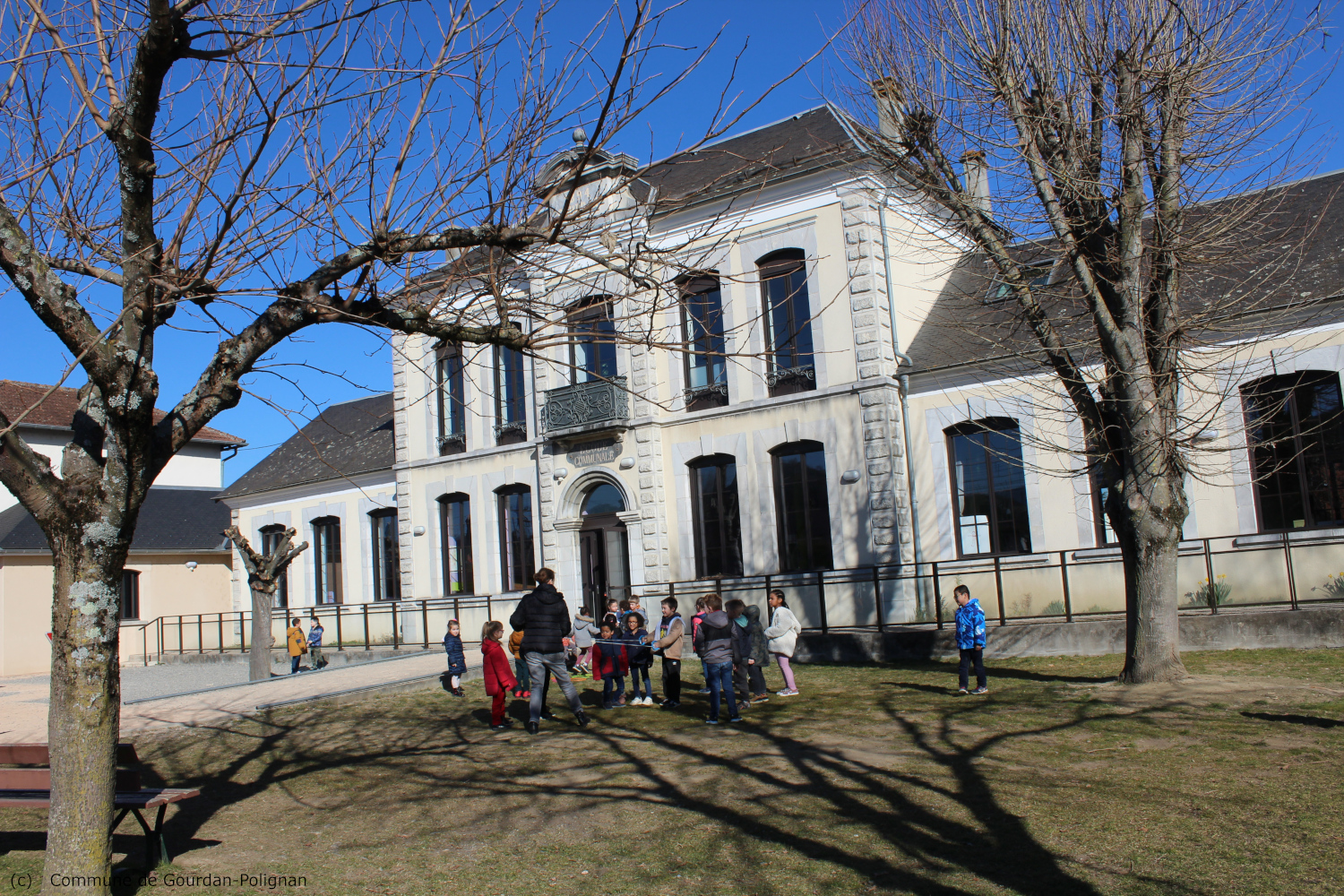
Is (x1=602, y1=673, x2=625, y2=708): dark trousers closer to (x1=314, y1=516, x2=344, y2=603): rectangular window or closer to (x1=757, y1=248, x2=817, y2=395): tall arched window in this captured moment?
(x1=757, y1=248, x2=817, y2=395): tall arched window

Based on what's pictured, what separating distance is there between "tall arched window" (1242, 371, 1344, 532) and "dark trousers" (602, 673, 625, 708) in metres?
9.63

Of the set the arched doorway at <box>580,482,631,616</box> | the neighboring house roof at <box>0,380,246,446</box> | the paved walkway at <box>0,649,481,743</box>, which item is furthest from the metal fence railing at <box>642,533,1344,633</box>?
the neighboring house roof at <box>0,380,246,446</box>

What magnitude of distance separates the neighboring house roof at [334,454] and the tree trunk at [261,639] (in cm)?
829

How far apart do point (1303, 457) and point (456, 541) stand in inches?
667

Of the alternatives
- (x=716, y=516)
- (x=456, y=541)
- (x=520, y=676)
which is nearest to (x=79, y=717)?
(x=520, y=676)

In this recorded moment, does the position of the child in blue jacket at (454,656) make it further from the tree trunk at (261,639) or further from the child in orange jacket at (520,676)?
the tree trunk at (261,639)

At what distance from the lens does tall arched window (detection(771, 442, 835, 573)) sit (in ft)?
59.5

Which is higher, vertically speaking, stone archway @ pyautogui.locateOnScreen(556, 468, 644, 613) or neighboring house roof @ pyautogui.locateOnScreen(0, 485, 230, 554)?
neighboring house roof @ pyautogui.locateOnScreen(0, 485, 230, 554)

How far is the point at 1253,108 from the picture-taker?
33.7ft

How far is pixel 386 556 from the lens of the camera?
25297mm

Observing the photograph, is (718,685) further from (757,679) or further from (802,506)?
(802,506)

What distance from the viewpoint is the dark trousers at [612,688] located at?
39.4 ft

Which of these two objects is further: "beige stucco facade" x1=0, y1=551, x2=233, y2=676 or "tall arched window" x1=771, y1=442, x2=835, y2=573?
"beige stucco facade" x1=0, y1=551, x2=233, y2=676

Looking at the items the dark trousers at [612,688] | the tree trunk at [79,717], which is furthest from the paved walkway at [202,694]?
the tree trunk at [79,717]
